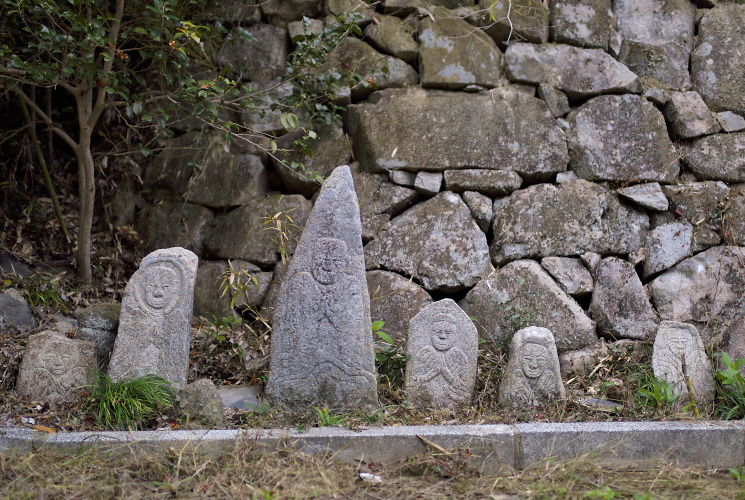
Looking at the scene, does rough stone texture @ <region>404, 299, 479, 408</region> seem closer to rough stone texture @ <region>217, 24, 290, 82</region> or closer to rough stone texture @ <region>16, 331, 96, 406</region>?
rough stone texture @ <region>16, 331, 96, 406</region>

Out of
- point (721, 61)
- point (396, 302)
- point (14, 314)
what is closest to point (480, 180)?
point (396, 302)

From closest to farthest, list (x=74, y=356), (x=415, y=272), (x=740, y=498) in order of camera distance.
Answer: (x=740, y=498) < (x=74, y=356) < (x=415, y=272)

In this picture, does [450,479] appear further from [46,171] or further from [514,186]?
[46,171]

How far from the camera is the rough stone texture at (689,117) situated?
430 cm

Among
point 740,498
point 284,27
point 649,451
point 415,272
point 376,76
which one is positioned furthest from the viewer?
point 284,27

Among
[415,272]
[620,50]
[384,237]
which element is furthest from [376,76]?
[620,50]

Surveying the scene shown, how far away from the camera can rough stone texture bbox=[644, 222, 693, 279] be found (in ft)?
13.3

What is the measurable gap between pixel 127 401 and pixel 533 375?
6.61ft

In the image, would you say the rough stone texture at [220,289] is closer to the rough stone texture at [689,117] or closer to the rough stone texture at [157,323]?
the rough stone texture at [157,323]

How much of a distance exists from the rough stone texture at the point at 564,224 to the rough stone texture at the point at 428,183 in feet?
1.48

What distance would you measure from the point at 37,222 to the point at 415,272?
2885 mm

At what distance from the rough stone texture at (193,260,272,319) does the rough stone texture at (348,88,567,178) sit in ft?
3.45

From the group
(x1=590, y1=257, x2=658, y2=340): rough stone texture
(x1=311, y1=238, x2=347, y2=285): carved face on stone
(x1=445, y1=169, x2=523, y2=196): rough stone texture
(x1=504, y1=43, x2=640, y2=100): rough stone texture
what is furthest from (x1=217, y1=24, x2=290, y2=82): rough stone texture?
(x1=590, y1=257, x2=658, y2=340): rough stone texture

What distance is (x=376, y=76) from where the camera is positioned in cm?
428
